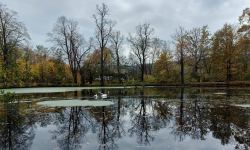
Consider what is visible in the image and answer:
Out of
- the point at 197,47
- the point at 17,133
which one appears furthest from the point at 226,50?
the point at 17,133

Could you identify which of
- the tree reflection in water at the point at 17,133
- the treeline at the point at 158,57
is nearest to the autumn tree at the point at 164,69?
the treeline at the point at 158,57

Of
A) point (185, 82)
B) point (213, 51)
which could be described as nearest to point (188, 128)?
point (185, 82)

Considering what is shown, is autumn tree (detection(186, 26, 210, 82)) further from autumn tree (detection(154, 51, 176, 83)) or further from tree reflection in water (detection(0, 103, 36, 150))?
tree reflection in water (detection(0, 103, 36, 150))

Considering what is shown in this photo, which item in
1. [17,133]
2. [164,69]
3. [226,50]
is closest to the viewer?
[17,133]

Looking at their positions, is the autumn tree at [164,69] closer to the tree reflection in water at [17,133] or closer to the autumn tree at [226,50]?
the autumn tree at [226,50]

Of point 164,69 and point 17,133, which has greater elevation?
point 164,69

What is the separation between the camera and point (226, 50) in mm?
30672

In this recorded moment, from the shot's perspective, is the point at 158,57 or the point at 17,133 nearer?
the point at 17,133

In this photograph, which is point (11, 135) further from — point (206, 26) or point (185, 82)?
point (206, 26)

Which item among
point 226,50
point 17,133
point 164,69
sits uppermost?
point 226,50

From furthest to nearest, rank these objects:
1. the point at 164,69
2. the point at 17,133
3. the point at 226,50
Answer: the point at 164,69 < the point at 226,50 < the point at 17,133

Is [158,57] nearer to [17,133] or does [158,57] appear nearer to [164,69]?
[164,69]

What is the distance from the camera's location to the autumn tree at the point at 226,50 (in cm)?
3084

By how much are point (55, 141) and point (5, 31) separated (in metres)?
28.0
